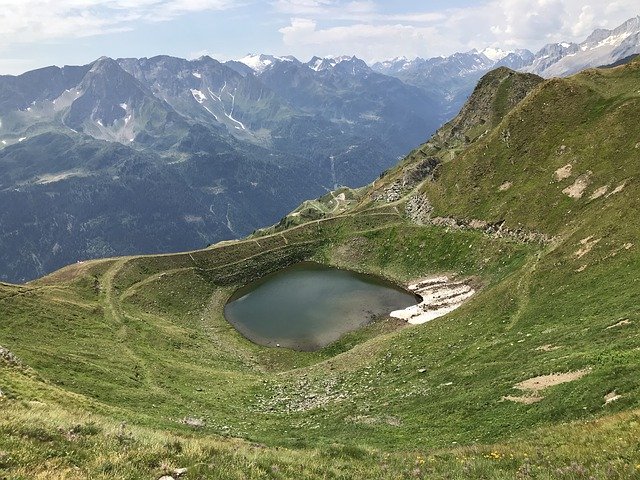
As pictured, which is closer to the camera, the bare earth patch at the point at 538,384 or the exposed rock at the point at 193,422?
the bare earth patch at the point at 538,384

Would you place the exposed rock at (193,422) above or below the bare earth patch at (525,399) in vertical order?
below

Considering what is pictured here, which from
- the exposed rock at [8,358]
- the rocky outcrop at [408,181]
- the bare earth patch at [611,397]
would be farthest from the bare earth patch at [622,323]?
the rocky outcrop at [408,181]

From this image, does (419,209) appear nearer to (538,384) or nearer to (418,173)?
(418,173)

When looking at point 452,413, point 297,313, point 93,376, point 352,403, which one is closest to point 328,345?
point 297,313

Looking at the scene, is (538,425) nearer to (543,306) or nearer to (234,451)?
(234,451)

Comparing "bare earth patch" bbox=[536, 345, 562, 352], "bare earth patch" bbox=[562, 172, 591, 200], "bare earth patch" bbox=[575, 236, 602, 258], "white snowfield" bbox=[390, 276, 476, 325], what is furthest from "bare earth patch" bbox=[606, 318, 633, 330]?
"bare earth patch" bbox=[562, 172, 591, 200]

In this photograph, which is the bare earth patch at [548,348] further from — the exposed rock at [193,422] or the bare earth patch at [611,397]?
the exposed rock at [193,422]

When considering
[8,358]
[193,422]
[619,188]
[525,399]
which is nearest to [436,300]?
[619,188]
